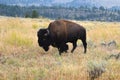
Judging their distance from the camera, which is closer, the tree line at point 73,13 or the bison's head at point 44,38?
the bison's head at point 44,38

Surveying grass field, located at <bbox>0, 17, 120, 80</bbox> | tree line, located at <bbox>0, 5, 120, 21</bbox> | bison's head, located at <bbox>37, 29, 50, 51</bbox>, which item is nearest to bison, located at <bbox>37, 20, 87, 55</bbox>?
bison's head, located at <bbox>37, 29, 50, 51</bbox>

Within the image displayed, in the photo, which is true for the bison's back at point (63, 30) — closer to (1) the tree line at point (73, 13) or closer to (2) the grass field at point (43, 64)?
(2) the grass field at point (43, 64)

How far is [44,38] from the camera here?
53.5 ft

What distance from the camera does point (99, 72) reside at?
1002 cm

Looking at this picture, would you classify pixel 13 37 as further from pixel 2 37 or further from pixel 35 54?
pixel 35 54

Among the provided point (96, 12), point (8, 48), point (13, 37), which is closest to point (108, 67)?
point (8, 48)

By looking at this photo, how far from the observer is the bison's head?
53.1 ft

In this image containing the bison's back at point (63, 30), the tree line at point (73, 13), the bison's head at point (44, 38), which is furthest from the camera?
the tree line at point (73, 13)

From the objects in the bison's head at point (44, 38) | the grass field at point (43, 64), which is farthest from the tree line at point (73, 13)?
the bison's head at point (44, 38)

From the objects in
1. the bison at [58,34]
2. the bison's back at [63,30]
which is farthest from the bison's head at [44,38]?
the bison's back at [63,30]

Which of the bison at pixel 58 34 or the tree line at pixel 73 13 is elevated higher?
the bison at pixel 58 34

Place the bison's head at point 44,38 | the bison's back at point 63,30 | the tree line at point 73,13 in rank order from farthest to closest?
the tree line at point 73,13
the bison's head at point 44,38
the bison's back at point 63,30

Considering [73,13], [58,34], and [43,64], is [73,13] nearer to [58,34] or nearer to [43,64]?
[58,34]

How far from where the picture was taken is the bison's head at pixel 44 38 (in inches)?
637
